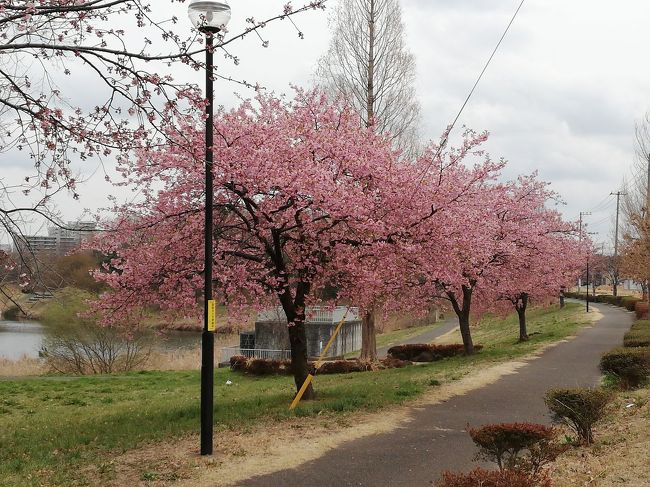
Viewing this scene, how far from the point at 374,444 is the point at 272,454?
145cm

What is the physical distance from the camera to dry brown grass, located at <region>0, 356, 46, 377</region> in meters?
27.4

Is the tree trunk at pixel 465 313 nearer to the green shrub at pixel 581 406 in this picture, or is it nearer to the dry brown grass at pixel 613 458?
the dry brown grass at pixel 613 458

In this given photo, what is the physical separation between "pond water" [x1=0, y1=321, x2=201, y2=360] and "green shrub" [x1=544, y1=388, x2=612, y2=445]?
23132 mm

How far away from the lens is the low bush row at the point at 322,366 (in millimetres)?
22703

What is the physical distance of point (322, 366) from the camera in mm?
23750

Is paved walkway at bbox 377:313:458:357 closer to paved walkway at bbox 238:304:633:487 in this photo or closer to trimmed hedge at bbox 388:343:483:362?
trimmed hedge at bbox 388:343:483:362

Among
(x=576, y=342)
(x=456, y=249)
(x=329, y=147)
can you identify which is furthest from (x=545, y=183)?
(x=329, y=147)

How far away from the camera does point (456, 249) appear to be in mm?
11969

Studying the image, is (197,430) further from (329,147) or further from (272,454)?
(329,147)

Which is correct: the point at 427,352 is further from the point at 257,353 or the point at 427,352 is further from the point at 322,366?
the point at 257,353

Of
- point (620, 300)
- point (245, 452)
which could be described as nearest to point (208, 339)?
point (245, 452)

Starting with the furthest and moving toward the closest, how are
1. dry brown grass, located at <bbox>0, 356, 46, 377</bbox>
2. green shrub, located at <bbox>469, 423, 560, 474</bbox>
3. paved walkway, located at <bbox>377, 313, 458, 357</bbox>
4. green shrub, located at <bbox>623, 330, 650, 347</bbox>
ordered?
paved walkway, located at <bbox>377, 313, 458, 357</bbox> < dry brown grass, located at <bbox>0, 356, 46, 377</bbox> < green shrub, located at <bbox>623, 330, 650, 347</bbox> < green shrub, located at <bbox>469, 423, 560, 474</bbox>

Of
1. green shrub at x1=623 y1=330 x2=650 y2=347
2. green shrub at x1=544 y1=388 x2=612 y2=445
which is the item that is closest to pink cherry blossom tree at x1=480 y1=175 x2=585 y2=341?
green shrub at x1=623 y1=330 x2=650 y2=347

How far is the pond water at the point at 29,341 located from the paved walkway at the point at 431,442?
62.3 ft
